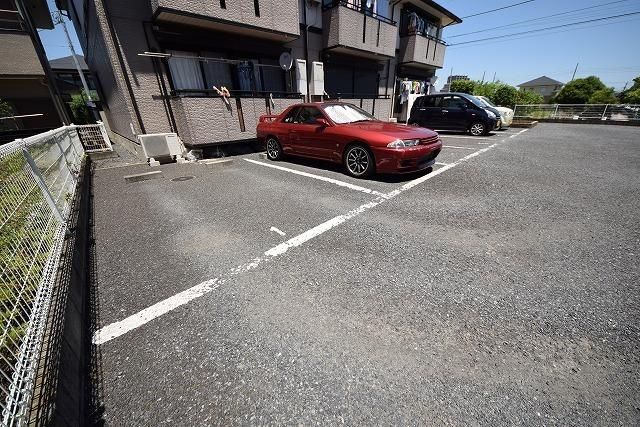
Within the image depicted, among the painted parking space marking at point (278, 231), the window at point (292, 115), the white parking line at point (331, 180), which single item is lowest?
the painted parking space marking at point (278, 231)

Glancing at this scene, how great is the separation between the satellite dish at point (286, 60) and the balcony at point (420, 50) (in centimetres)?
864

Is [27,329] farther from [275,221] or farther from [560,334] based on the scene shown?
[560,334]

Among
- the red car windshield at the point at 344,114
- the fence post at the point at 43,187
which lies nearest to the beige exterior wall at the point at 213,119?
the red car windshield at the point at 344,114

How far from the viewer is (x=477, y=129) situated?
1024cm

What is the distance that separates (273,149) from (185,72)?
3.77 m

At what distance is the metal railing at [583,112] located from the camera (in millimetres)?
13870

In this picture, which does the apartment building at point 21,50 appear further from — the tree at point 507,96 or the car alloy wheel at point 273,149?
the tree at point 507,96

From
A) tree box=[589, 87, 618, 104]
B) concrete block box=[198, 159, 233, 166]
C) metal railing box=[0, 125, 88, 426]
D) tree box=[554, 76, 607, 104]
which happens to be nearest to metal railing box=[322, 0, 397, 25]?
concrete block box=[198, 159, 233, 166]

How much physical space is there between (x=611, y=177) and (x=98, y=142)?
13729mm

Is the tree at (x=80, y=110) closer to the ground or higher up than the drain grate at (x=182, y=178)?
higher up

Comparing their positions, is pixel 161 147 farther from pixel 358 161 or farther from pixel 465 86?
pixel 465 86

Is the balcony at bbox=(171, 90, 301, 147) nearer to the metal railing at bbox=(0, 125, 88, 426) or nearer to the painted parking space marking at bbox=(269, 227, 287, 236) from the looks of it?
the metal railing at bbox=(0, 125, 88, 426)

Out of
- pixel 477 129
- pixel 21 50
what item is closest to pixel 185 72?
pixel 21 50

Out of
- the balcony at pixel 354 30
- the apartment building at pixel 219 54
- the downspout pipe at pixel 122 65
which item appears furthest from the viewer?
the balcony at pixel 354 30
